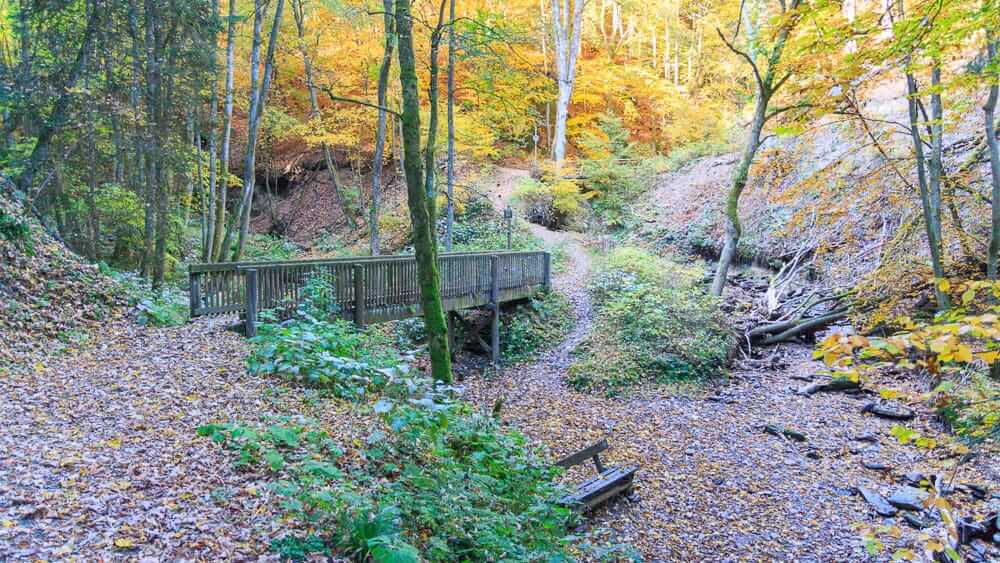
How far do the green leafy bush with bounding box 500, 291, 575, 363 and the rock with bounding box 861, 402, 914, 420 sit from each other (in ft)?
A: 21.7

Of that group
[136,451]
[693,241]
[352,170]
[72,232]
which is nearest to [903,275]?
[693,241]

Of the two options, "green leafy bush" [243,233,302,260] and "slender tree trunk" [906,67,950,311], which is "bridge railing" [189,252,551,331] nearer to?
"slender tree trunk" [906,67,950,311]

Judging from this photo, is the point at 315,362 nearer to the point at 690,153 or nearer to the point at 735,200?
the point at 735,200

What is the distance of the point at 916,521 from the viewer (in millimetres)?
5758

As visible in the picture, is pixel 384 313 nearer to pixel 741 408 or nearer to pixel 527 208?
pixel 741 408

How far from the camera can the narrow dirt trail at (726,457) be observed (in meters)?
5.79

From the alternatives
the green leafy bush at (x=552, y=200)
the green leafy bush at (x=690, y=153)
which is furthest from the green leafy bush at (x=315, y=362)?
the green leafy bush at (x=690, y=153)

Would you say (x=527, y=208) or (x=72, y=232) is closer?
(x=72, y=232)

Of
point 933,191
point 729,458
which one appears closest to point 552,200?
point 933,191

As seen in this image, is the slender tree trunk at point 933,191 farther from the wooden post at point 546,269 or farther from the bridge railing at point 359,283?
the wooden post at point 546,269

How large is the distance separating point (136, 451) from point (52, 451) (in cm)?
58

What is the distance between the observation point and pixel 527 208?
22.4 metres

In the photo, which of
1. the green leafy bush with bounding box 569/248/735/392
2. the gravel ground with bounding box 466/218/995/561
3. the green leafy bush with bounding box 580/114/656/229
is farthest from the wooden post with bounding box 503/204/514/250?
the gravel ground with bounding box 466/218/995/561

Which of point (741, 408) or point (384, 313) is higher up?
point (384, 313)
